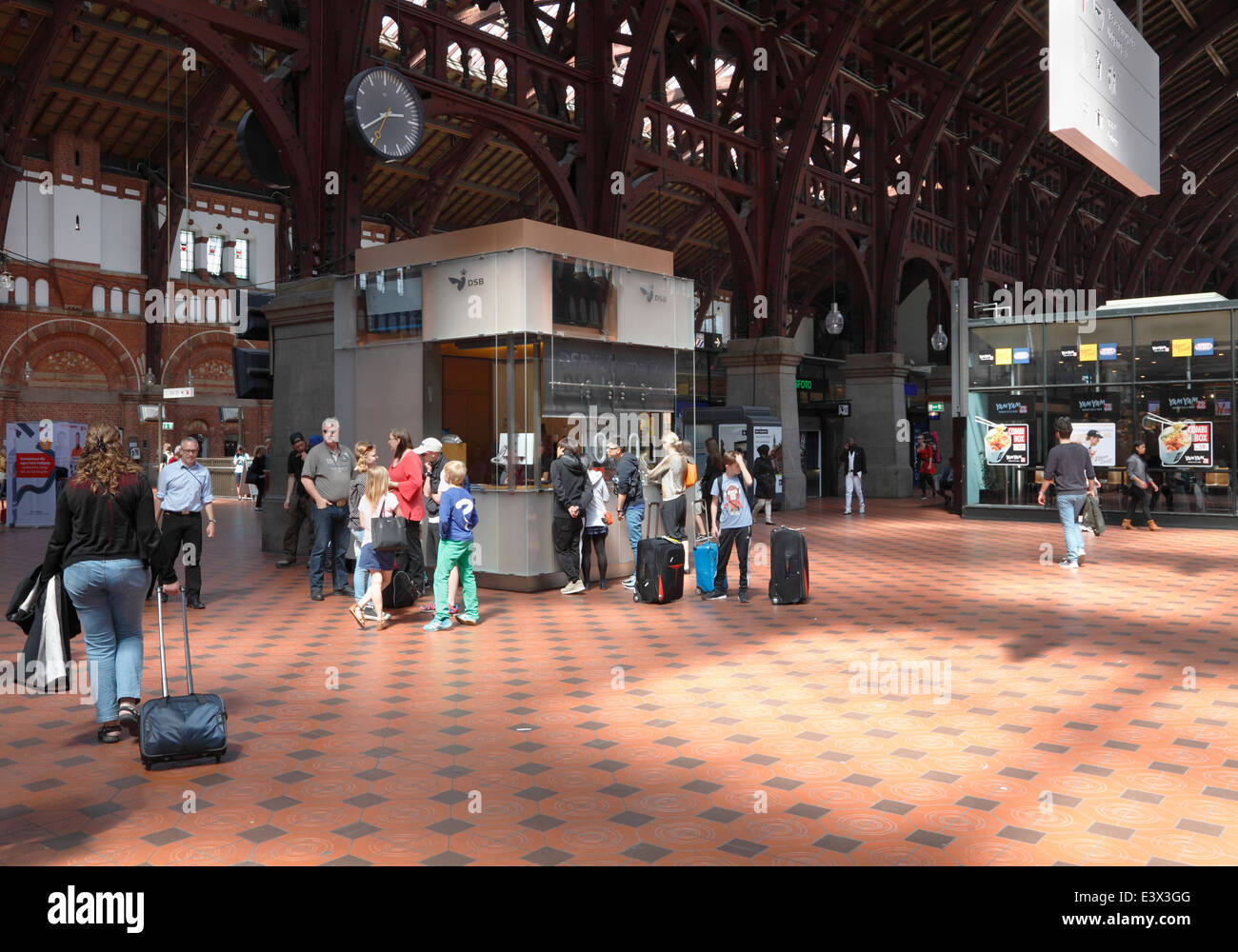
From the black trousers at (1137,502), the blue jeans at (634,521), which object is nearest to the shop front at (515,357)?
the blue jeans at (634,521)

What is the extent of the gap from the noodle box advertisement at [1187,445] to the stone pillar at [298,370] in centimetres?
1488

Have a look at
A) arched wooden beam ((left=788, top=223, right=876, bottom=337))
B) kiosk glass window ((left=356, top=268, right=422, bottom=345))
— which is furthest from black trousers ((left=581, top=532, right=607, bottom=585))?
arched wooden beam ((left=788, top=223, right=876, bottom=337))

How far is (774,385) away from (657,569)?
13.4 metres

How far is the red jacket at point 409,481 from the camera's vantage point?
894 centimetres

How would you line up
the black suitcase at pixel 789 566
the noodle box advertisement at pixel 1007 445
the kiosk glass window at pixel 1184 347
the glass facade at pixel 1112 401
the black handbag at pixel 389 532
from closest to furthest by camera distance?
A: the black handbag at pixel 389 532 → the black suitcase at pixel 789 566 → the kiosk glass window at pixel 1184 347 → the glass facade at pixel 1112 401 → the noodle box advertisement at pixel 1007 445

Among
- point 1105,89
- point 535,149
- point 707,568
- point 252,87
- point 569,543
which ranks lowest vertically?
point 707,568

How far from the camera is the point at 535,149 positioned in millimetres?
15680

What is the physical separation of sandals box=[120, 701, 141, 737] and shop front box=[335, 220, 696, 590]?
17.0ft

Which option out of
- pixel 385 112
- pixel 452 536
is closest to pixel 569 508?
pixel 452 536

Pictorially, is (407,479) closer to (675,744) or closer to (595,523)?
(595,523)

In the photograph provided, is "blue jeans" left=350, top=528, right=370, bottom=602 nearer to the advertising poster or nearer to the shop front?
the shop front

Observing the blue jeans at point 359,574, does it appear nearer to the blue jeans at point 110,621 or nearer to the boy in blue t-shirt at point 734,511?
the blue jeans at point 110,621
